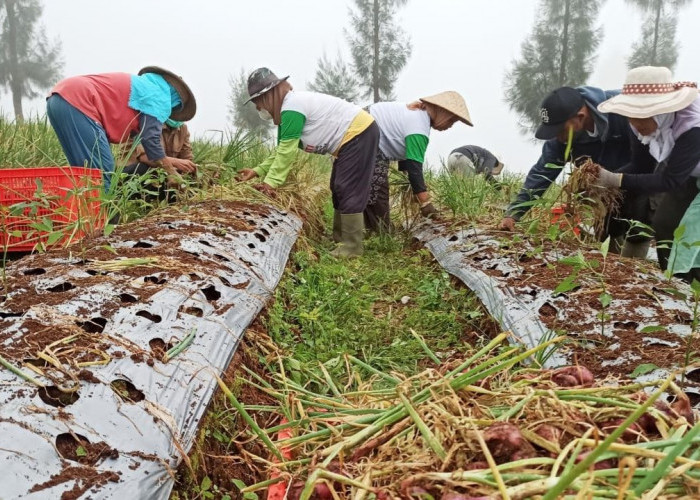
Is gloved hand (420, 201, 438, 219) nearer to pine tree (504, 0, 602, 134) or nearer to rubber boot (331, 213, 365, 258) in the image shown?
rubber boot (331, 213, 365, 258)

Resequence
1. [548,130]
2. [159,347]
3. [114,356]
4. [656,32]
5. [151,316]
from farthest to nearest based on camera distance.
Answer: [656,32] < [548,130] < [151,316] < [159,347] < [114,356]

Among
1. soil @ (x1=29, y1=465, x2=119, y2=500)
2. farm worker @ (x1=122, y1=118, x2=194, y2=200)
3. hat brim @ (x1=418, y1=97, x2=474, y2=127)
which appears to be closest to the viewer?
soil @ (x1=29, y1=465, x2=119, y2=500)

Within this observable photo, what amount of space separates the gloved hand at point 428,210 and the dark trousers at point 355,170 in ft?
1.93

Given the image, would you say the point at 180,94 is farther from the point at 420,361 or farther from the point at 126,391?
the point at 126,391

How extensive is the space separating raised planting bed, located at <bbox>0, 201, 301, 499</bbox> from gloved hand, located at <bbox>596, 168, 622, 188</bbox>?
6.22 ft

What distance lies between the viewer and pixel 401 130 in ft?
12.6

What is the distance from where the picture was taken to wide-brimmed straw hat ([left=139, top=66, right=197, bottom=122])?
3361mm

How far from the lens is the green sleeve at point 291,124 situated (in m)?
3.32

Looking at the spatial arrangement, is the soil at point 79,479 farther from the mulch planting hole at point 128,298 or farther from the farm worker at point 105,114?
the farm worker at point 105,114

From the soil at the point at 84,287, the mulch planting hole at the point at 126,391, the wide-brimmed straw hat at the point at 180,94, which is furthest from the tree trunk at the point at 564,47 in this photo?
the mulch planting hole at the point at 126,391

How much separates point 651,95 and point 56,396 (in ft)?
8.77

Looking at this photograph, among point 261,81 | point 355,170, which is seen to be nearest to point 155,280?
point 261,81

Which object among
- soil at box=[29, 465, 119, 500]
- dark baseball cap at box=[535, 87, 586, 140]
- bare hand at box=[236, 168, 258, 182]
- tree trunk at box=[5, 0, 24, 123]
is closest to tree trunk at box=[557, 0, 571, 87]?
dark baseball cap at box=[535, 87, 586, 140]

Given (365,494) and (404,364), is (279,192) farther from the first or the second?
(365,494)
